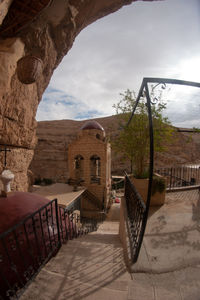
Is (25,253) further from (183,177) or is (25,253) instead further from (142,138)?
(183,177)

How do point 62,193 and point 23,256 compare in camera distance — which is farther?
point 62,193

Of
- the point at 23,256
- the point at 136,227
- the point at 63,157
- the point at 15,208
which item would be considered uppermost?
the point at 63,157

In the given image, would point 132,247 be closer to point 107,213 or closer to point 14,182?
point 14,182

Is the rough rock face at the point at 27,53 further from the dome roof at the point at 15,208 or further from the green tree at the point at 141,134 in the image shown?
the green tree at the point at 141,134

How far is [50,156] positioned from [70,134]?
10881 millimetres

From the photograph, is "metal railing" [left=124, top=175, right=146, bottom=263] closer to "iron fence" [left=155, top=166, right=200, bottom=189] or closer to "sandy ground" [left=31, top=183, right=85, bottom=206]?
"iron fence" [left=155, top=166, right=200, bottom=189]

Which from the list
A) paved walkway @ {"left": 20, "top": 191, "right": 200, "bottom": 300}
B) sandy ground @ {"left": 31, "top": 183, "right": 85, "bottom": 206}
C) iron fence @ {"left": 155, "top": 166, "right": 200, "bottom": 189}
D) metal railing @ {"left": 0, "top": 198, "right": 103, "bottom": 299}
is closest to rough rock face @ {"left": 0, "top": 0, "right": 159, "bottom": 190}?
sandy ground @ {"left": 31, "top": 183, "right": 85, "bottom": 206}

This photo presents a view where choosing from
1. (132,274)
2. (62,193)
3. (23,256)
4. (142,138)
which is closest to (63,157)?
(62,193)

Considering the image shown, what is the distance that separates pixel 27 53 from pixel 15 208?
6191mm

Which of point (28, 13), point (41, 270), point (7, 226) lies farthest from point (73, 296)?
point (28, 13)

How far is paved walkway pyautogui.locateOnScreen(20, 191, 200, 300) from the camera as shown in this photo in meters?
1.64

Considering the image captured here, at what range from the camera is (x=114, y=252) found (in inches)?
109

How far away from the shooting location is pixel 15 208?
295 centimetres

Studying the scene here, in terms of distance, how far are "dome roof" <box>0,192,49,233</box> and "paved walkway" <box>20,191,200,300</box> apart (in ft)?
3.55
